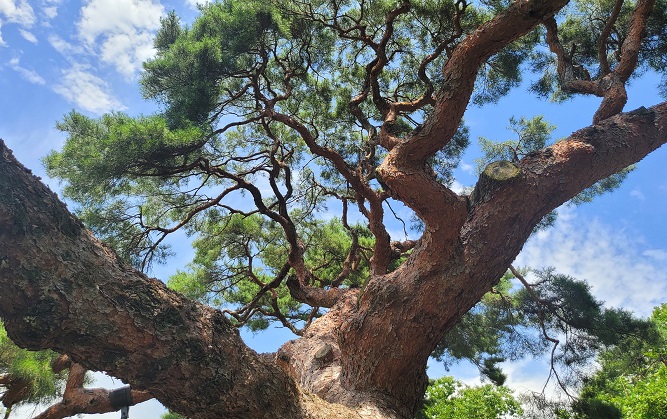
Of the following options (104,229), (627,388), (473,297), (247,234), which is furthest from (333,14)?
(627,388)

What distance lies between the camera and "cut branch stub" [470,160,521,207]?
2398mm

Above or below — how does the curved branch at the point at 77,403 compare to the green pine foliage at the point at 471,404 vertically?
below

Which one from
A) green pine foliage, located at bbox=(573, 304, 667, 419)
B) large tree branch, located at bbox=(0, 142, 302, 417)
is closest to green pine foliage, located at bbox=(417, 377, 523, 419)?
green pine foliage, located at bbox=(573, 304, 667, 419)

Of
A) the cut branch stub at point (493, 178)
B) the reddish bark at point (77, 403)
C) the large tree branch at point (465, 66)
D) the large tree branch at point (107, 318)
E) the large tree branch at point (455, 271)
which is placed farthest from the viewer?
the reddish bark at point (77, 403)

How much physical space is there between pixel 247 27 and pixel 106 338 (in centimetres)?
319

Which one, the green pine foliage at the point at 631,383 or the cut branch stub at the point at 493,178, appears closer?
the cut branch stub at the point at 493,178

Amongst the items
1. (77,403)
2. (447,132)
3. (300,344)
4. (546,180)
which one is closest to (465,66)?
(447,132)

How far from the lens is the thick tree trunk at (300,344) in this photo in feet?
4.09

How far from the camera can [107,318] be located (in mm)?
1308

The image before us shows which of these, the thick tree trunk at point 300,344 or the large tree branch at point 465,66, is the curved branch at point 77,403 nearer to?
the thick tree trunk at point 300,344

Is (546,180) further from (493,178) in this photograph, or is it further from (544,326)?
(544,326)

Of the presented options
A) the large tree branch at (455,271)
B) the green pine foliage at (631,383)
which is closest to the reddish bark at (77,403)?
the large tree branch at (455,271)

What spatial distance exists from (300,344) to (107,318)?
2.07 metres

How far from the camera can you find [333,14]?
4.76 m
